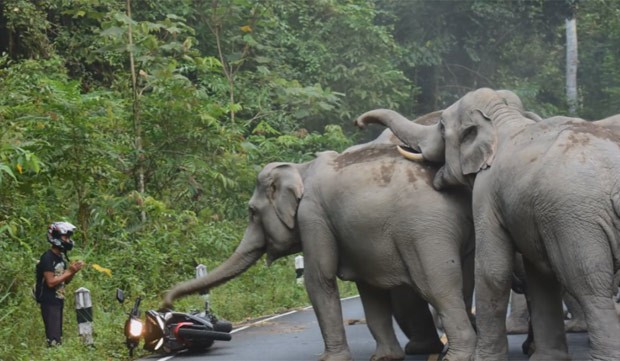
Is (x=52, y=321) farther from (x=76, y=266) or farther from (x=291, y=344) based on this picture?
(x=291, y=344)

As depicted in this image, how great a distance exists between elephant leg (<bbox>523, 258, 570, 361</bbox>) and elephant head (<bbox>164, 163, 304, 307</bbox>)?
292cm

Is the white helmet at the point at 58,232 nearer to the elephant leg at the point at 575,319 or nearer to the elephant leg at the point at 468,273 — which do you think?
the elephant leg at the point at 468,273

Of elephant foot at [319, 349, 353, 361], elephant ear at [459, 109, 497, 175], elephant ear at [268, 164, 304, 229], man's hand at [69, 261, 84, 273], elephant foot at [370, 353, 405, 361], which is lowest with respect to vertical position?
elephant foot at [370, 353, 405, 361]

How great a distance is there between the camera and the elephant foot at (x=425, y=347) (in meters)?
13.7

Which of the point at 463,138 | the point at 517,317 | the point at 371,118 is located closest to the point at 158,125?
the point at 517,317

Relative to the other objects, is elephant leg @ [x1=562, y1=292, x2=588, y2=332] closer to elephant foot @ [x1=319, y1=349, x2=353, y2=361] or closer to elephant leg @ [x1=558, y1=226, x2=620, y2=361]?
elephant foot @ [x1=319, y1=349, x2=353, y2=361]

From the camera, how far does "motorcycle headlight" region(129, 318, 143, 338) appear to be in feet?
48.3

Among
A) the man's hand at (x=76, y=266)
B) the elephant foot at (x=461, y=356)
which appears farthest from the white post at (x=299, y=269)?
the elephant foot at (x=461, y=356)

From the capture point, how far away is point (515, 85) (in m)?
40.5

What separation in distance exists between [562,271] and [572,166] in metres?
0.84

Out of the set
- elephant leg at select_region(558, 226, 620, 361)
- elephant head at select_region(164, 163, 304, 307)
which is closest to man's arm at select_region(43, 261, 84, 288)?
elephant head at select_region(164, 163, 304, 307)

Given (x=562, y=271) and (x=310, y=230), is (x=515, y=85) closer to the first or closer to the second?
(x=310, y=230)

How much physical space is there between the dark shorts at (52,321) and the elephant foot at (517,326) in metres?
5.18

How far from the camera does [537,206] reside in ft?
34.3
